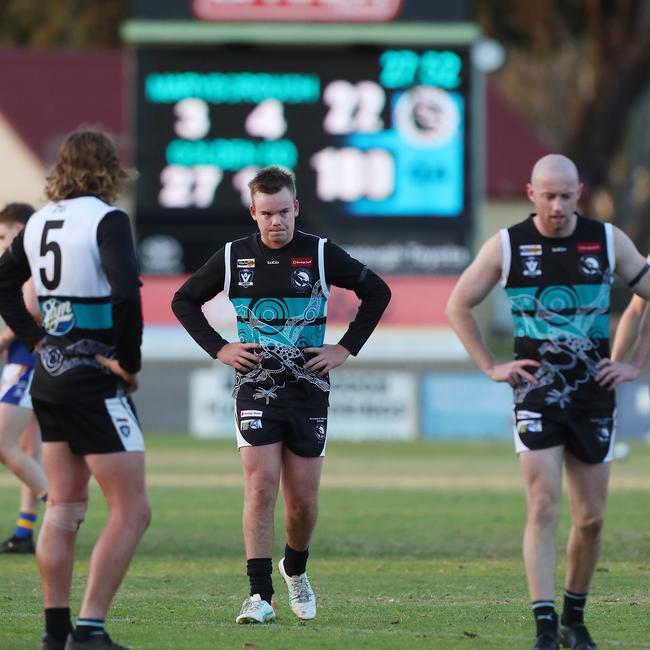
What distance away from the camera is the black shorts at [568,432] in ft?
25.0

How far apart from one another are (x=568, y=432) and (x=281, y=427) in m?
1.55

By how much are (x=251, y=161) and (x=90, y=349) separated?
15.7m

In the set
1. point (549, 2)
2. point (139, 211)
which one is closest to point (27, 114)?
point (549, 2)

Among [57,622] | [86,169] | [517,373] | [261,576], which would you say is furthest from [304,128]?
[57,622]

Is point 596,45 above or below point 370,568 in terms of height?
above

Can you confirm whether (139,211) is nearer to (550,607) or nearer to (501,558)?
(501,558)

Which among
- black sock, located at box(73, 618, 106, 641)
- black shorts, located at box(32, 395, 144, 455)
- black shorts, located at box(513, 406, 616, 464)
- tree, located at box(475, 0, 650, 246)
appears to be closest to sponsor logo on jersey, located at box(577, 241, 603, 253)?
black shorts, located at box(513, 406, 616, 464)

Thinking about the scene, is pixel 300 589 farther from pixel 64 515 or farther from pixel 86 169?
pixel 86 169

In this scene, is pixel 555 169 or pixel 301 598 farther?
pixel 301 598

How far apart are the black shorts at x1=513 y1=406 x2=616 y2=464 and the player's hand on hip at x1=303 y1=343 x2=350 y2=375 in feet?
3.97

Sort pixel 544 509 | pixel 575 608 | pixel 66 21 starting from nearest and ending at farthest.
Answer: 1. pixel 544 509
2. pixel 575 608
3. pixel 66 21

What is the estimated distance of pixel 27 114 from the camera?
1572 inches

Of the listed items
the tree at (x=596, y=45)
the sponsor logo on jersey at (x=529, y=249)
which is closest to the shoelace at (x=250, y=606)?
the sponsor logo on jersey at (x=529, y=249)

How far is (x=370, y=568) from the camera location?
11.2 meters
